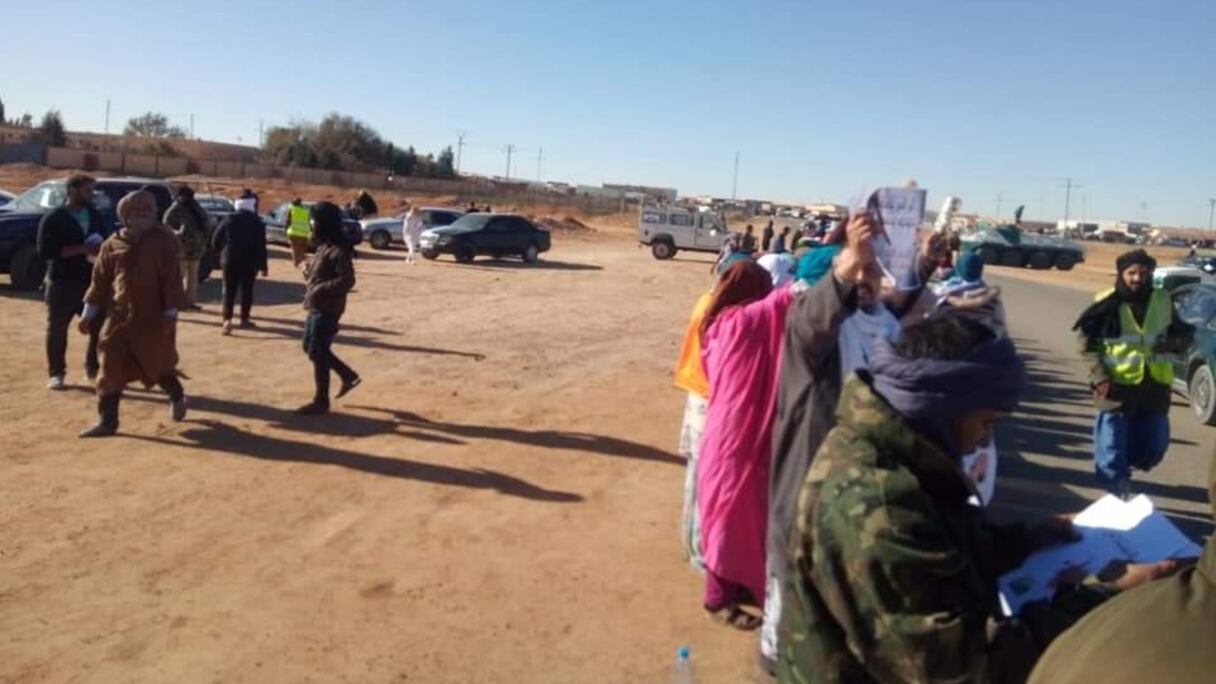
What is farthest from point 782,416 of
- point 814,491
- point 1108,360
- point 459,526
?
point 1108,360

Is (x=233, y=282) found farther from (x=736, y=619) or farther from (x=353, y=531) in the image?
(x=736, y=619)

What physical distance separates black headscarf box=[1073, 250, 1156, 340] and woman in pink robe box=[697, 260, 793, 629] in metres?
3.08

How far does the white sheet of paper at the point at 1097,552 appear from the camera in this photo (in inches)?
83.3

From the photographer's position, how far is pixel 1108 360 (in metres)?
6.73

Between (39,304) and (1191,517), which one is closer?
(1191,517)

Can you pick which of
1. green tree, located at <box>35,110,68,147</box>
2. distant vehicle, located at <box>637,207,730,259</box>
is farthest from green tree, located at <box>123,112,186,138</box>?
distant vehicle, located at <box>637,207,730,259</box>

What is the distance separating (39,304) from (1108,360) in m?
13.9

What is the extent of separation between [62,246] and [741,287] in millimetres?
6599

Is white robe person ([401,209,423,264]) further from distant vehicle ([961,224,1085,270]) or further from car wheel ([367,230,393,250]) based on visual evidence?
distant vehicle ([961,224,1085,270])

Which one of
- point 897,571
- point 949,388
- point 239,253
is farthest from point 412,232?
point 897,571

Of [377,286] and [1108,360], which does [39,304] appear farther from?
[1108,360]

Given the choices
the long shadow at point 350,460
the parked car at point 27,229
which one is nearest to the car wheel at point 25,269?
the parked car at point 27,229

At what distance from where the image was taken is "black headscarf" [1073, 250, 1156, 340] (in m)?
6.77

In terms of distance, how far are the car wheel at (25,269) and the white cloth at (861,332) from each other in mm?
15436
